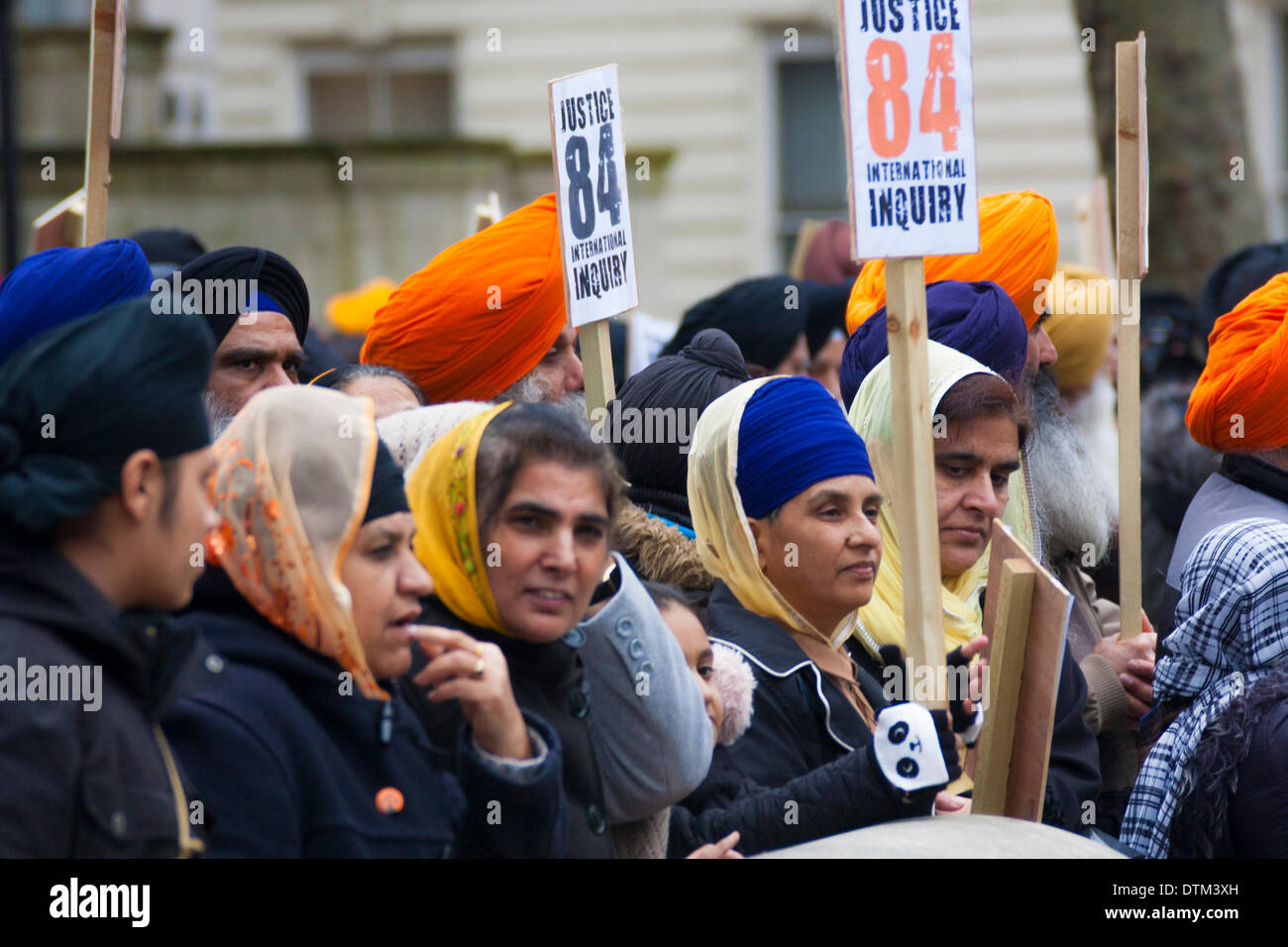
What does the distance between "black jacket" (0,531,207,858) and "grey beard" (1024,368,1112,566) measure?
2758 mm

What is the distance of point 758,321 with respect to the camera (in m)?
5.57

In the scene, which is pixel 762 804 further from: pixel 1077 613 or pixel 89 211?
pixel 89 211

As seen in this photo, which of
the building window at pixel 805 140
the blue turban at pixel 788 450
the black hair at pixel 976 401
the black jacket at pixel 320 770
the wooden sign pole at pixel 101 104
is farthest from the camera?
the building window at pixel 805 140

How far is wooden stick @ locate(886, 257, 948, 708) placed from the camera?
9.79ft

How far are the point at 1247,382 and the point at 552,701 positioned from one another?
193cm

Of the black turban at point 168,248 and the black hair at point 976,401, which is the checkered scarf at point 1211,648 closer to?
the black hair at point 976,401

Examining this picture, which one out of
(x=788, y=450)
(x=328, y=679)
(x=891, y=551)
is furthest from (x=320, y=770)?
(x=891, y=551)

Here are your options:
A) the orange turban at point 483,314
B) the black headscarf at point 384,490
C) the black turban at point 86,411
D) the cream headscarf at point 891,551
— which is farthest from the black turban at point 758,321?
the black turban at point 86,411

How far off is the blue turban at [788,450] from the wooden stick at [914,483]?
30cm

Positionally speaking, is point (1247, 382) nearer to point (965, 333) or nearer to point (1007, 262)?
point (965, 333)

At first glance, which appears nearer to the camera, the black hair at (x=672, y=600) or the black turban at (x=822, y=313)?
the black hair at (x=672, y=600)

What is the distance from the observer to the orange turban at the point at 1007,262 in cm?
505

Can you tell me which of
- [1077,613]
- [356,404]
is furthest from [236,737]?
[1077,613]
